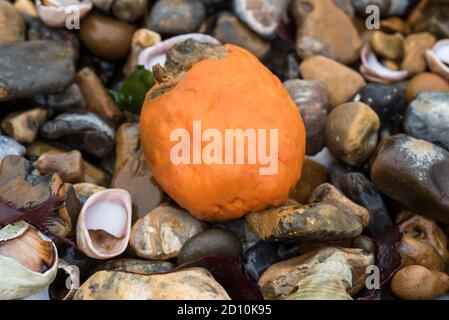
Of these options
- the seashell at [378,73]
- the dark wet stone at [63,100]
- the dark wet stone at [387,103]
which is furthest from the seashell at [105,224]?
the seashell at [378,73]

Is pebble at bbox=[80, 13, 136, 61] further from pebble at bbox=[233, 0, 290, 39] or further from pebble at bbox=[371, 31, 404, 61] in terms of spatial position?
pebble at bbox=[371, 31, 404, 61]

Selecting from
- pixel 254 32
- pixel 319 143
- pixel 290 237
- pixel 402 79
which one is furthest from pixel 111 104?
pixel 402 79

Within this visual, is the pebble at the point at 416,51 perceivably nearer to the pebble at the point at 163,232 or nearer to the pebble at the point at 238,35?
the pebble at the point at 238,35

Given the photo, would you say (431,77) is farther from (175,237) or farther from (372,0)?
(175,237)

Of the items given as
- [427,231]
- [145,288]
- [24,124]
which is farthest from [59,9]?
[427,231]

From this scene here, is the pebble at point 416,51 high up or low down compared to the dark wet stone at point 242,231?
up

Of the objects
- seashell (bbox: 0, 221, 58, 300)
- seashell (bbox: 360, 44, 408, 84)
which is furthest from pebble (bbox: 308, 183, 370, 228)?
seashell (bbox: 0, 221, 58, 300)
